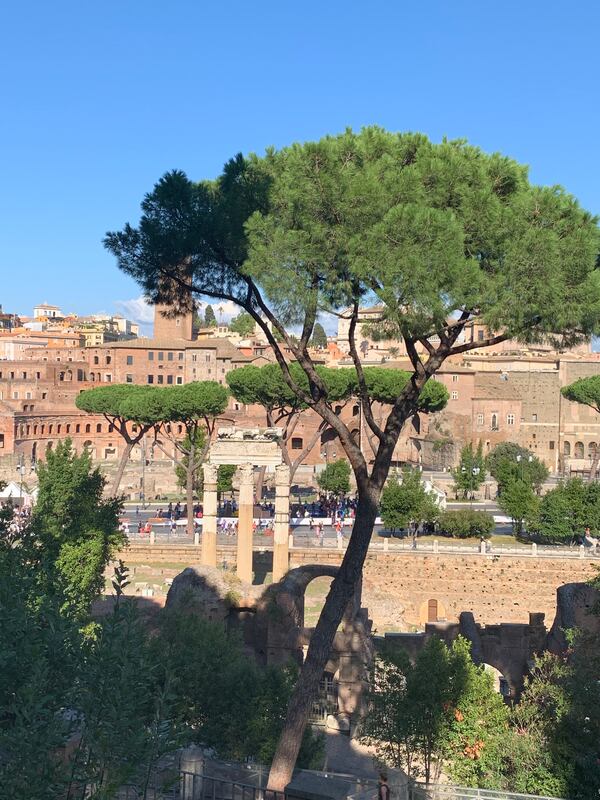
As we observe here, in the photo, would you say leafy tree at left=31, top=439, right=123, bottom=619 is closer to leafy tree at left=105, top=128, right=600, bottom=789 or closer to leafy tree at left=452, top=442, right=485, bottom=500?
leafy tree at left=105, top=128, right=600, bottom=789

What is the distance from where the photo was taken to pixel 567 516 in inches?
1364

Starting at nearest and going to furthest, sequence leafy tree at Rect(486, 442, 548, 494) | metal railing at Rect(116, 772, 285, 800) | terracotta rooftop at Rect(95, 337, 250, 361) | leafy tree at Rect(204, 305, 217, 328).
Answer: metal railing at Rect(116, 772, 285, 800) < leafy tree at Rect(486, 442, 548, 494) < terracotta rooftop at Rect(95, 337, 250, 361) < leafy tree at Rect(204, 305, 217, 328)

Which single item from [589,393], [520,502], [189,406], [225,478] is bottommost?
[520,502]

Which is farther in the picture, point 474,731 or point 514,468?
point 514,468

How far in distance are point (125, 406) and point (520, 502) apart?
1741 cm

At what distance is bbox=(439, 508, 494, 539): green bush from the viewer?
3497 centimetres

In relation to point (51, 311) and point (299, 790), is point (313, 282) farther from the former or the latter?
point (51, 311)

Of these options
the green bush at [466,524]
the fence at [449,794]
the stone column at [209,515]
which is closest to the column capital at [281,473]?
the stone column at [209,515]

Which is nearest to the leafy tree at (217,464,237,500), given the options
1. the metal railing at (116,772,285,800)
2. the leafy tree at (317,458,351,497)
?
the leafy tree at (317,458,351,497)

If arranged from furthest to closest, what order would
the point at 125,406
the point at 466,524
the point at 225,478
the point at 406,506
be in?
1. the point at 125,406
2. the point at 225,478
3. the point at 406,506
4. the point at 466,524

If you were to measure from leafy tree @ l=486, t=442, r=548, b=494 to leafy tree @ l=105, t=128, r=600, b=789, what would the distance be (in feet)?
83.9

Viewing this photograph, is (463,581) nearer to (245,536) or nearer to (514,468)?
(245,536)

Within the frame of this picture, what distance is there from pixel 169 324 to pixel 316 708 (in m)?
61.3

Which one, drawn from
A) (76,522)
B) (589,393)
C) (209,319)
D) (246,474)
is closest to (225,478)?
(246,474)
